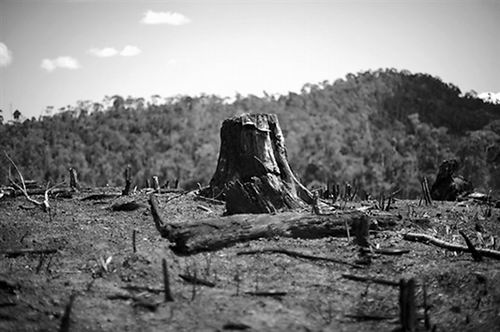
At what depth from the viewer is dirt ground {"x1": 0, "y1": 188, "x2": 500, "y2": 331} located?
4016 mm

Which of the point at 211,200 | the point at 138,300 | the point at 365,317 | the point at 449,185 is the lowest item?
the point at 365,317

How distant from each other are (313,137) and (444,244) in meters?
67.6

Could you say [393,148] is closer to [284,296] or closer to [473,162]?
[473,162]

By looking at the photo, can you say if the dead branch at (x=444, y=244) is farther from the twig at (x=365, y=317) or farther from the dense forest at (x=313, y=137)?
the dense forest at (x=313, y=137)

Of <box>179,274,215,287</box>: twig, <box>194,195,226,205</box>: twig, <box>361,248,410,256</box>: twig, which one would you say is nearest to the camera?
<box>179,274,215,287</box>: twig

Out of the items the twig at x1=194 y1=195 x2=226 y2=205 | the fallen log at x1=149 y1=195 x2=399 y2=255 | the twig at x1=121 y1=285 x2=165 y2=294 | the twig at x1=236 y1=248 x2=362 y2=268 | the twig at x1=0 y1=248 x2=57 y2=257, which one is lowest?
the twig at x1=121 y1=285 x2=165 y2=294

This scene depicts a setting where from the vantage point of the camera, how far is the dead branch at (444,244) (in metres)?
5.26

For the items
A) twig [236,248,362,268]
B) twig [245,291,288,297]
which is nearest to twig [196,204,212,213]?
twig [236,248,362,268]

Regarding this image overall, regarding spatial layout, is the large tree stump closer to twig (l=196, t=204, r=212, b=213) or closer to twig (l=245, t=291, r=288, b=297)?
twig (l=196, t=204, r=212, b=213)

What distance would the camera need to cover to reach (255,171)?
28.5ft

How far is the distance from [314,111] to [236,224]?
86800mm

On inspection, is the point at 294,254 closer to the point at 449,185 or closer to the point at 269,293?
the point at 269,293

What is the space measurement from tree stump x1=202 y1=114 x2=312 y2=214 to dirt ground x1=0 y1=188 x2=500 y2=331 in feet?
5.46

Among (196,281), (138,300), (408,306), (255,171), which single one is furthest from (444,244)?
(138,300)
